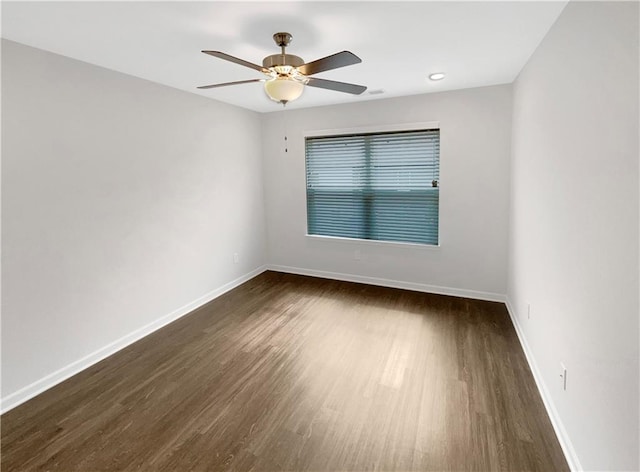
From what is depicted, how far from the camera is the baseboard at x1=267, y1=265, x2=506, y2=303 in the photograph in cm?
385

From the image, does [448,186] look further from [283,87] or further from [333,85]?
[283,87]

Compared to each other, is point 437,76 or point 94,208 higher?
point 437,76

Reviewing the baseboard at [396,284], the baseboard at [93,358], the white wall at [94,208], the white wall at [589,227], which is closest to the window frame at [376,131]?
the baseboard at [396,284]

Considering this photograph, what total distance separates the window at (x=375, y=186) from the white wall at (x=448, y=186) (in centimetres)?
13

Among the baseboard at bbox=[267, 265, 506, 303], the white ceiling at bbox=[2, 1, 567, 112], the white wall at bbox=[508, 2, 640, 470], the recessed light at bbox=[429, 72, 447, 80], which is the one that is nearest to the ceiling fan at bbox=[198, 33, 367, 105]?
the white ceiling at bbox=[2, 1, 567, 112]

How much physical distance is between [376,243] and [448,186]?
1119 mm

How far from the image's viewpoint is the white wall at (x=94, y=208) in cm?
221

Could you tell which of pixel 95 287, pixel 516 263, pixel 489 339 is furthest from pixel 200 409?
pixel 516 263

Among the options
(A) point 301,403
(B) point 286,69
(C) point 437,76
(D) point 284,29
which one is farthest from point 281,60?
(A) point 301,403

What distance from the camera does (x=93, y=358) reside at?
2.73 meters

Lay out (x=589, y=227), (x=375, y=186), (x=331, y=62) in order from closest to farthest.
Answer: (x=589, y=227) → (x=331, y=62) → (x=375, y=186)

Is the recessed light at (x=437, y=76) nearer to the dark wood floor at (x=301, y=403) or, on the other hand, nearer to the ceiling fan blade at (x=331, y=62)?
the ceiling fan blade at (x=331, y=62)

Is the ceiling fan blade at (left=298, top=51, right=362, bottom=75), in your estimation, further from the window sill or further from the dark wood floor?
the window sill

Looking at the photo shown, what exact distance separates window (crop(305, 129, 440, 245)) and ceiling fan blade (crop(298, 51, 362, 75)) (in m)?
2.28
